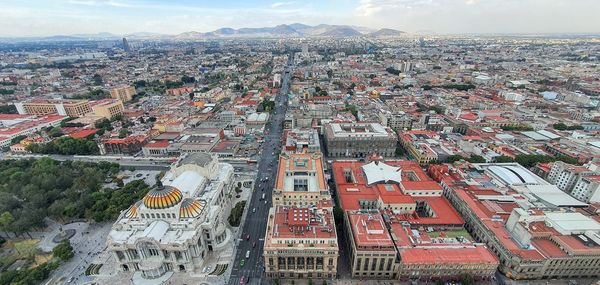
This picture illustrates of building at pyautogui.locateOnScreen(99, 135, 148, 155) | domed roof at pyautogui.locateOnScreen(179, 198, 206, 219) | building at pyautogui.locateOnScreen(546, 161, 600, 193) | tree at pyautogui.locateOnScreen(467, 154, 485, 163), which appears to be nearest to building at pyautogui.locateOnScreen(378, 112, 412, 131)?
tree at pyautogui.locateOnScreen(467, 154, 485, 163)

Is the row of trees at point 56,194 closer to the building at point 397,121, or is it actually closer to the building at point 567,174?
the building at point 397,121

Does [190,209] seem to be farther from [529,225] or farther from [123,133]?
[123,133]

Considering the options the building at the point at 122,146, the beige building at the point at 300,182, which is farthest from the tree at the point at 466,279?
the building at the point at 122,146

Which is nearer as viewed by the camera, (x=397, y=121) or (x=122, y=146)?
(x=122, y=146)

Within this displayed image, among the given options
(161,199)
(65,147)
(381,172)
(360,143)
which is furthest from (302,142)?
(65,147)

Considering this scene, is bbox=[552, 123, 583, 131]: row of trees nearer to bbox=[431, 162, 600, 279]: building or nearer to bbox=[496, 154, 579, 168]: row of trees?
bbox=[496, 154, 579, 168]: row of trees

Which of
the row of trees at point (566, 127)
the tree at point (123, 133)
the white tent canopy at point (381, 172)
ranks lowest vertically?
the row of trees at point (566, 127)

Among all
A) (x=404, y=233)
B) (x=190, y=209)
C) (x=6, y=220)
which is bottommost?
(x=6, y=220)

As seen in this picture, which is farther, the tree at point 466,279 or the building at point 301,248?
the building at point 301,248
